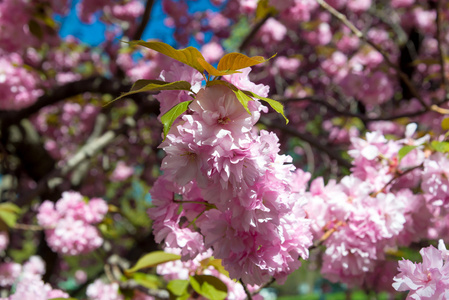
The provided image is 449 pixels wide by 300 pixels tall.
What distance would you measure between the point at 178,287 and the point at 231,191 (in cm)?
66

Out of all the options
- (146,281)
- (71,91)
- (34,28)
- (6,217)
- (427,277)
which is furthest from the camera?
(71,91)

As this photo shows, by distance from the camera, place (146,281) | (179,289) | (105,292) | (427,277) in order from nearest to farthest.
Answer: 1. (427,277)
2. (179,289)
3. (146,281)
4. (105,292)

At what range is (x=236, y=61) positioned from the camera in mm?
772

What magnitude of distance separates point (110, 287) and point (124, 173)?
4.15 metres

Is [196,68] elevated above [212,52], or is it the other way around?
[196,68]

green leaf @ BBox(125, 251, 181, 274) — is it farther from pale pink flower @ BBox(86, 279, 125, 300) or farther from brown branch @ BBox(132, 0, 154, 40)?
brown branch @ BBox(132, 0, 154, 40)

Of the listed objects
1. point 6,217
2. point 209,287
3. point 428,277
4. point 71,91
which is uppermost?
point 428,277

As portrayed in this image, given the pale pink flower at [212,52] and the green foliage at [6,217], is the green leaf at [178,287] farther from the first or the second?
the pale pink flower at [212,52]

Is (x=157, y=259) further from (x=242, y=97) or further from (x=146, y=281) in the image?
(x=242, y=97)

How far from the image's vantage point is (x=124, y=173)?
20.0ft

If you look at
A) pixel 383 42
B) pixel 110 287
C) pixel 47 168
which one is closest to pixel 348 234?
pixel 110 287

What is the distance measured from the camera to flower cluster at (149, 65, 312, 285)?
2.49ft

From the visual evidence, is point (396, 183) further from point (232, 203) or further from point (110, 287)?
point (110, 287)

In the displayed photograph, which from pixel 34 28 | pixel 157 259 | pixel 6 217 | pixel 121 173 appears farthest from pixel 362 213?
pixel 121 173
